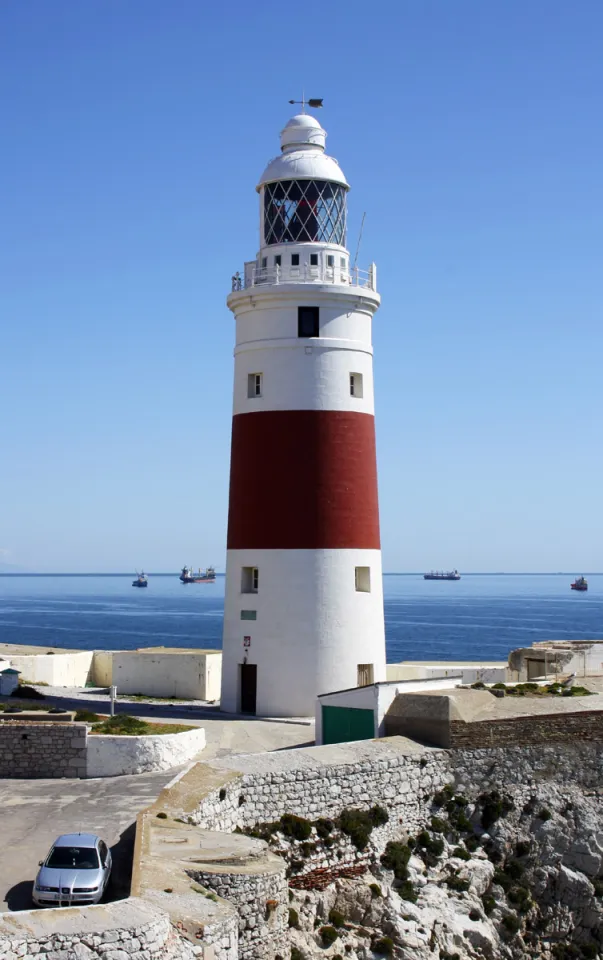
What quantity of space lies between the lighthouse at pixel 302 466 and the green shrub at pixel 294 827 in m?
7.44

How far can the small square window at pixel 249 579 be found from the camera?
2673 centimetres

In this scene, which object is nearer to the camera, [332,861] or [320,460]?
[332,861]

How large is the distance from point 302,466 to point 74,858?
13.3m

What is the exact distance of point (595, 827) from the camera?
869 inches

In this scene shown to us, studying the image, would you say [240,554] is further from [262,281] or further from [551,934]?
[551,934]

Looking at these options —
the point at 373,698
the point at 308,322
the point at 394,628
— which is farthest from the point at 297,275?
the point at 394,628

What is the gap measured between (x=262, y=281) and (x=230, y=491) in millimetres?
4878

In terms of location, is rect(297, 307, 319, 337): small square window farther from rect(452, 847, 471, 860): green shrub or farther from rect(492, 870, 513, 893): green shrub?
rect(492, 870, 513, 893): green shrub

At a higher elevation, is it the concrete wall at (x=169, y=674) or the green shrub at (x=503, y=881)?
the concrete wall at (x=169, y=674)

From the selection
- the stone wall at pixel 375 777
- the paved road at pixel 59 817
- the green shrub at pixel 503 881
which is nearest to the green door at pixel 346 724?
the stone wall at pixel 375 777

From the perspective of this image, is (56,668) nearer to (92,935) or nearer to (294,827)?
(294,827)

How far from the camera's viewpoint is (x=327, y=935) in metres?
17.0

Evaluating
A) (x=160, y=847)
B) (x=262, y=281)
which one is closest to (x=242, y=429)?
(x=262, y=281)

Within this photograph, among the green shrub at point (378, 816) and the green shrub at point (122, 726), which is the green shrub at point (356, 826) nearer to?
the green shrub at point (378, 816)
